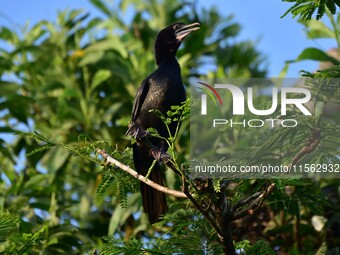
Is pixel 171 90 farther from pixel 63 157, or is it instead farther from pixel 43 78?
pixel 43 78

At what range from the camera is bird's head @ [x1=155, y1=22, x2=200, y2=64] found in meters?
5.65

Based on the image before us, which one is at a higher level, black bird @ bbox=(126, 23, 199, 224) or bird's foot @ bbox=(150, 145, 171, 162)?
black bird @ bbox=(126, 23, 199, 224)

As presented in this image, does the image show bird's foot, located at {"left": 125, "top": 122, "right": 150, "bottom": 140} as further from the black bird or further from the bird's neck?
the bird's neck

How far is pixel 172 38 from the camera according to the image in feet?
18.7

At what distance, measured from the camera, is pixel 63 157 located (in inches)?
265

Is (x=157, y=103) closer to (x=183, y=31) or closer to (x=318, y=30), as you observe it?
(x=183, y=31)

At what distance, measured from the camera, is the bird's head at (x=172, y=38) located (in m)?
5.65

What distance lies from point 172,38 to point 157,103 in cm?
71

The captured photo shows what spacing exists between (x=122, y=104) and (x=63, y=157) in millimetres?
809

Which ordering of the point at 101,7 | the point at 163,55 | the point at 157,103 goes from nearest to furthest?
the point at 157,103 → the point at 163,55 → the point at 101,7

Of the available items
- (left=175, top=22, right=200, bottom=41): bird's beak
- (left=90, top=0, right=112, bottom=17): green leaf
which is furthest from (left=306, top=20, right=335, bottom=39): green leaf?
(left=90, top=0, right=112, bottom=17): green leaf

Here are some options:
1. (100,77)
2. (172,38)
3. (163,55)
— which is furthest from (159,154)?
(100,77)

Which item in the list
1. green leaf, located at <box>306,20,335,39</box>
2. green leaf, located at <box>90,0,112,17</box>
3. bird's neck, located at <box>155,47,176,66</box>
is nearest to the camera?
bird's neck, located at <box>155,47,176,66</box>

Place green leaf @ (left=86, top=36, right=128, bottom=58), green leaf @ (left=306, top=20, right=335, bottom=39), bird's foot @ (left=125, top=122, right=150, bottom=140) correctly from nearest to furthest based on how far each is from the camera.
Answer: bird's foot @ (left=125, top=122, right=150, bottom=140) → green leaf @ (left=306, top=20, right=335, bottom=39) → green leaf @ (left=86, top=36, right=128, bottom=58)
